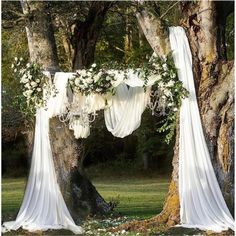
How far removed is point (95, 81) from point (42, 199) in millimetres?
1830

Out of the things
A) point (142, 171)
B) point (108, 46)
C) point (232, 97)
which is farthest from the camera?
point (142, 171)

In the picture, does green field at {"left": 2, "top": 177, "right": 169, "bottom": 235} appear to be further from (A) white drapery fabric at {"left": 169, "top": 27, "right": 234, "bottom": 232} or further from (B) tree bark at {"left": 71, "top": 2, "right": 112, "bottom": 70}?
(B) tree bark at {"left": 71, "top": 2, "right": 112, "bottom": 70}

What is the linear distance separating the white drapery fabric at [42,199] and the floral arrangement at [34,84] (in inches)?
9.8

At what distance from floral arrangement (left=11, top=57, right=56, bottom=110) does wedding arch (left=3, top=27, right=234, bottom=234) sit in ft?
0.24

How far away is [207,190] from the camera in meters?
8.55

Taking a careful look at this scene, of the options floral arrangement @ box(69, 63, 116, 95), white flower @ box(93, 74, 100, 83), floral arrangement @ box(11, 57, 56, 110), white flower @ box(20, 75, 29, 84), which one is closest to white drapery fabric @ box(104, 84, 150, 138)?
floral arrangement @ box(69, 63, 116, 95)

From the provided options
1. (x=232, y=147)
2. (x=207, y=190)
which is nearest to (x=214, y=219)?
(x=207, y=190)

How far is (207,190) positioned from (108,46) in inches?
568

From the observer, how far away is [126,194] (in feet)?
65.7

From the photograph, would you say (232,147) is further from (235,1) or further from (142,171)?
(142,171)

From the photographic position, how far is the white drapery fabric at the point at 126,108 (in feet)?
30.4

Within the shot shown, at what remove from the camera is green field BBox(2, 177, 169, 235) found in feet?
45.5

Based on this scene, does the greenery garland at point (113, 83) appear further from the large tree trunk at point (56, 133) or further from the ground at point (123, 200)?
the ground at point (123, 200)

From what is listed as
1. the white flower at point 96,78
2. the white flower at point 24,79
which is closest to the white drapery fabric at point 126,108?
the white flower at point 96,78
